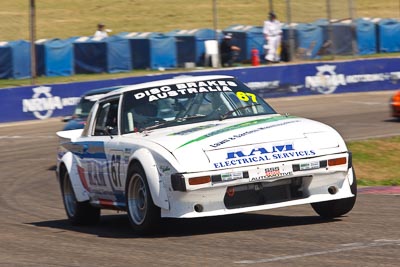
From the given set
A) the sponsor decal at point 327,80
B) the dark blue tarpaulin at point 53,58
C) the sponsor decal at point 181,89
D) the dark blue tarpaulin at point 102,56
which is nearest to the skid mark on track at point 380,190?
the sponsor decal at point 181,89

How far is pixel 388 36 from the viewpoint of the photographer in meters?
38.2

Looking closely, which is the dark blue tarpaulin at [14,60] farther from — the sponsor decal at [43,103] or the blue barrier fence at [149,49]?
the sponsor decal at [43,103]

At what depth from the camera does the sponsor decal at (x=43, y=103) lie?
2661cm

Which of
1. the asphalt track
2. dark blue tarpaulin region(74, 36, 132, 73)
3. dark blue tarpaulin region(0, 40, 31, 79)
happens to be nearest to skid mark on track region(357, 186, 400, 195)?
the asphalt track

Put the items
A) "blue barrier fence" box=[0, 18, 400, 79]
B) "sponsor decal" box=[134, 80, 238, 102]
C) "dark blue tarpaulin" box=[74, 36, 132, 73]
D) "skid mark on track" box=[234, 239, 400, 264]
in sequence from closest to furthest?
1. "skid mark on track" box=[234, 239, 400, 264]
2. "sponsor decal" box=[134, 80, 238, 102]
3. "blue barrier fence" box=[0, 18, 400, 79]
4. "dark blue tarpaulin" box=[74, 36, 132, 73]

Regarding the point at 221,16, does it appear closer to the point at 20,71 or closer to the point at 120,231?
the point at 20,71

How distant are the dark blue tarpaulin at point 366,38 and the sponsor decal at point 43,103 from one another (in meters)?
13.9

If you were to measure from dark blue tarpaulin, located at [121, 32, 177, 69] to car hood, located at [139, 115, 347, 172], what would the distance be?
82.0ft

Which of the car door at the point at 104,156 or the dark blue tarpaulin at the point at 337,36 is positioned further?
the dark blue tarpaulin at the point at 337,36

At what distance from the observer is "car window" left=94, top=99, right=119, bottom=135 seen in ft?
32.0

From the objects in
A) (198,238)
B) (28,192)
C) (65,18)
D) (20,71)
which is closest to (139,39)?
(20,71)

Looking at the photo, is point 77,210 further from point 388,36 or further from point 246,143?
point 388,36

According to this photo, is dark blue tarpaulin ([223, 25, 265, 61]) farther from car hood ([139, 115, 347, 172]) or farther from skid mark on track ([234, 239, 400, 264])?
skid mark on track ([234, 239, 400, 264])

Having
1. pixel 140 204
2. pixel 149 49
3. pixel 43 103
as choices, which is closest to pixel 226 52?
pixel 149 49
